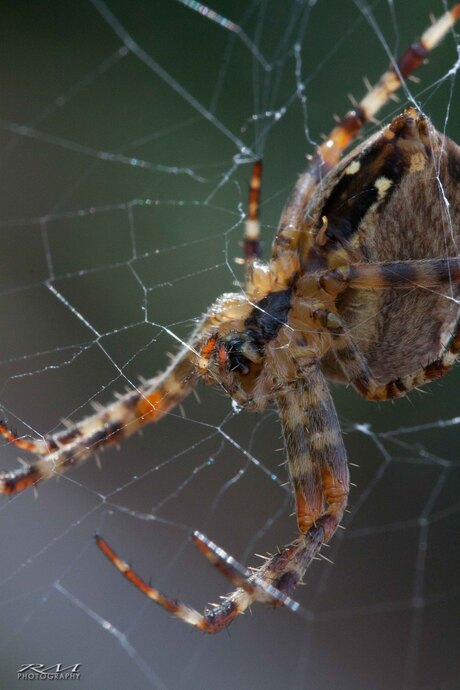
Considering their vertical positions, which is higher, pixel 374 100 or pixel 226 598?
pixel 374 100

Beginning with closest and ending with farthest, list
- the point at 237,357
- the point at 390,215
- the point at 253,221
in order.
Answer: the point at 390,215 → the point at 237,357 → the point at 253,221

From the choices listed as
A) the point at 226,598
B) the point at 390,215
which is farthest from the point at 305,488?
the point at 390,215

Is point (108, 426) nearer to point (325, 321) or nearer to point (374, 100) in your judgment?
point (325, 321)

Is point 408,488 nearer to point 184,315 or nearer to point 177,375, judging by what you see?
point 184,315

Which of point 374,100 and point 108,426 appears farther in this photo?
point 108,426

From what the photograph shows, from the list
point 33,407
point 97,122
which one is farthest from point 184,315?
point 97,122

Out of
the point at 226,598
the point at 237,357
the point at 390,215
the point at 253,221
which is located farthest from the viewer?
the point at 253,221

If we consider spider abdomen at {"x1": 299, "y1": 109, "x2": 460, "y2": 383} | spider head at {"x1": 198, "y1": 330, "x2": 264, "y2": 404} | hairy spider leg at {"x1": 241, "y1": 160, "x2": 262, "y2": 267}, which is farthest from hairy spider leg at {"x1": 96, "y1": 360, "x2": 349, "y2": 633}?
hairy spider leg at {"x1": 241, "y1": 160, "x2": 262, "y2": 267}
